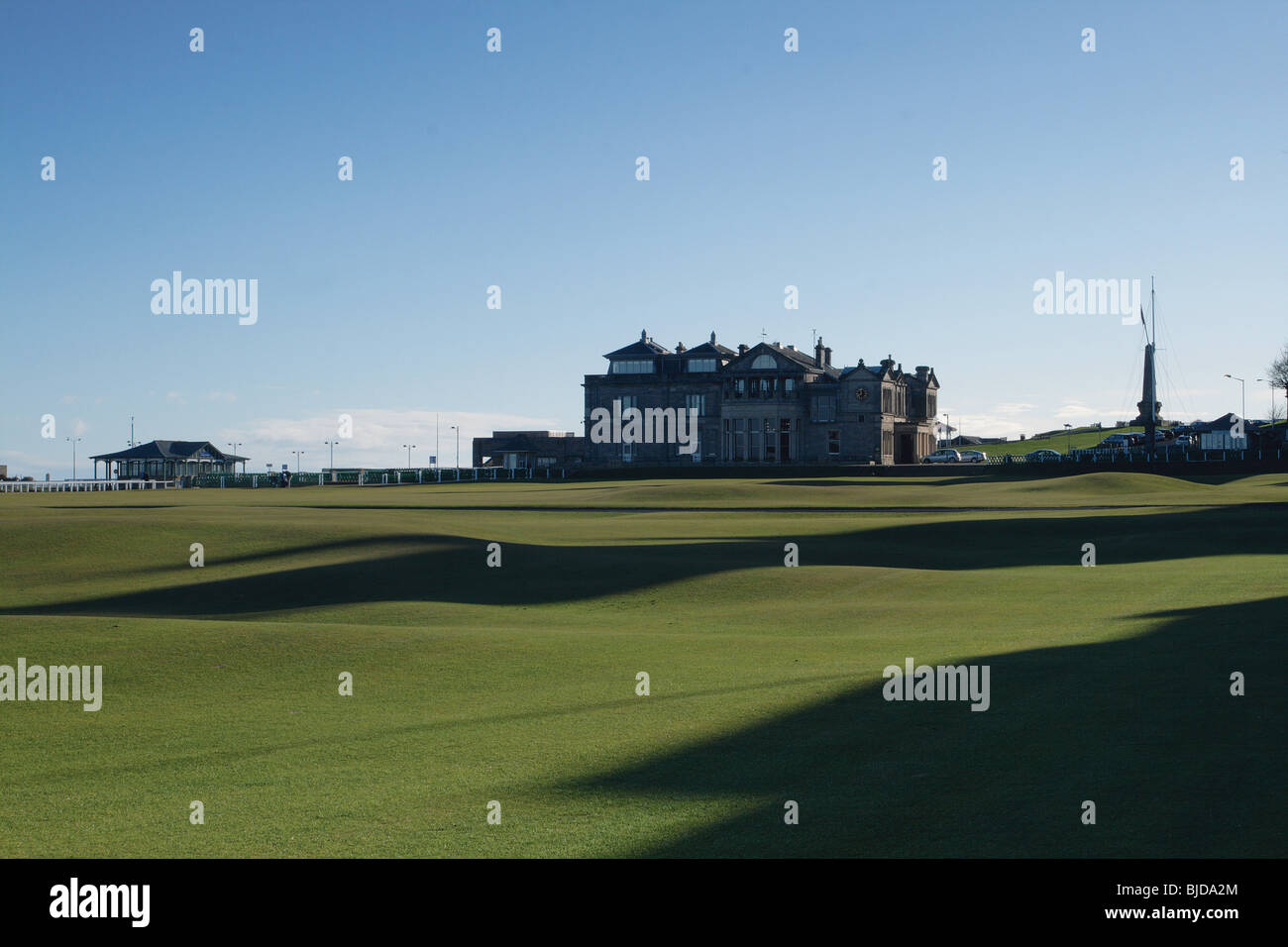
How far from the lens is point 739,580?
98.6ft

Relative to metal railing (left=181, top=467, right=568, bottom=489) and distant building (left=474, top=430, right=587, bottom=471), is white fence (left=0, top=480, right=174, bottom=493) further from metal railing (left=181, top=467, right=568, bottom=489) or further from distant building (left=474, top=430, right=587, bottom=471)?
distant building (left=474, top=430, right=587, bottom=471)

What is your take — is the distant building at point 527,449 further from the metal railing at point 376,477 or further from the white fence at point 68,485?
the white fence at point 68,485

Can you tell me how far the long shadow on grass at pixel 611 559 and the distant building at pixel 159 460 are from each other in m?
156

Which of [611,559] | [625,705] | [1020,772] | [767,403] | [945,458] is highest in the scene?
[767,403]

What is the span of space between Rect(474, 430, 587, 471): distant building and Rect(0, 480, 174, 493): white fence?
5606 centimetres

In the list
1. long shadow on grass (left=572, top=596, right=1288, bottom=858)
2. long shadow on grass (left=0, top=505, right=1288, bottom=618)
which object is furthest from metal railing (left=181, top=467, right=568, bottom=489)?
long shadow on grass (left=572, top=596, right=1288, bottom=858)

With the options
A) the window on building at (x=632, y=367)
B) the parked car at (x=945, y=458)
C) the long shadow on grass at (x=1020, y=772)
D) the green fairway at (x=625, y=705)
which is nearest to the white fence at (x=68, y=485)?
the window on building at (x=632, y=367)

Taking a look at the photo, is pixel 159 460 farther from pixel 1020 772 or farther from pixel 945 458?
pixel 1020 772

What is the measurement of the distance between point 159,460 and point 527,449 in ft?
197

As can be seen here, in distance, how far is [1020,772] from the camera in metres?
11.4

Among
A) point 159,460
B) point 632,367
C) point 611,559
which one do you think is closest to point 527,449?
point 632,367

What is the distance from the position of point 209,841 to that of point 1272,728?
11.0m
